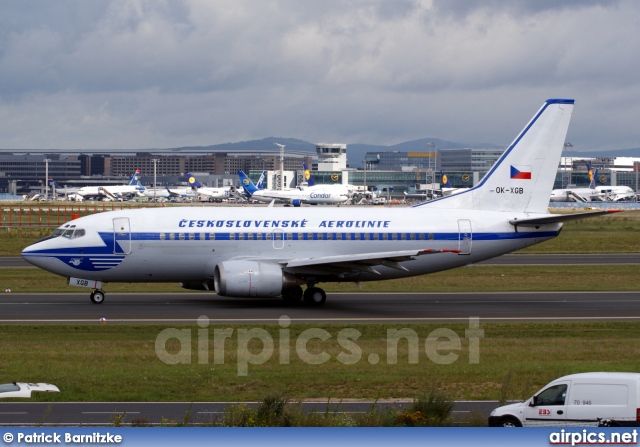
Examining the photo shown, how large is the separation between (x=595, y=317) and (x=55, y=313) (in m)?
20.9

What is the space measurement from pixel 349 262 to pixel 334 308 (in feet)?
7.59

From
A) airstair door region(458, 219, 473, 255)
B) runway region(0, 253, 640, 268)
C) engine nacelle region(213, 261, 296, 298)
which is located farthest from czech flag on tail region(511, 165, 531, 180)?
runway region(0, 253, 640, 268)

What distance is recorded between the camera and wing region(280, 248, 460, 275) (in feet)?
119

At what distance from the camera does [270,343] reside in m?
28.9

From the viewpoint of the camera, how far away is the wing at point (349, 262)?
36375mm

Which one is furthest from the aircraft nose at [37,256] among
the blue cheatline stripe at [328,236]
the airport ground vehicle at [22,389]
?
the airport ground vehicle at [22,389]

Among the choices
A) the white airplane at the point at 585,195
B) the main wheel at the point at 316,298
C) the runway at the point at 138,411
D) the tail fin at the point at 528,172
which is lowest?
the white airplane at the point at 585,195

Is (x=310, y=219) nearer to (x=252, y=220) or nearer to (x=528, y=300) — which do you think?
(x=252, y=220)

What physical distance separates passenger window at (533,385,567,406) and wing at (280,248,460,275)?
18.7 meters

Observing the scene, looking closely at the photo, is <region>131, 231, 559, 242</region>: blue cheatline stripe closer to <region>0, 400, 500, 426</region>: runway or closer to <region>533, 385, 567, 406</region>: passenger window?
<region>0, 400, 500, 426</region>: runway

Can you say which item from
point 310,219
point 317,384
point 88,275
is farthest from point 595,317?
point 88,275

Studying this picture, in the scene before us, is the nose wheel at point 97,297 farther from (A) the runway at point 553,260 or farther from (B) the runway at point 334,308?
(A) the runway at point 553,260

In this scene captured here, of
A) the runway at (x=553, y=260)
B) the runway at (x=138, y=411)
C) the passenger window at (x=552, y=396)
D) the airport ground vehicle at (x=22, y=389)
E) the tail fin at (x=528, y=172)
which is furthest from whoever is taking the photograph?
the runway at (x=553, y=260)

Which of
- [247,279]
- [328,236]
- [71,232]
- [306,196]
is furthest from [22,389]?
[306,196]
